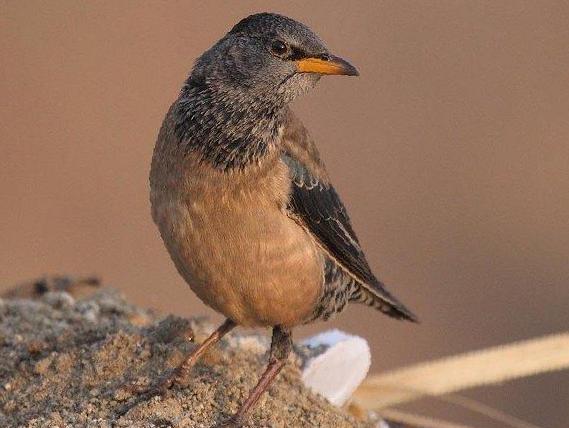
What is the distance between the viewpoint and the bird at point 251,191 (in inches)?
201

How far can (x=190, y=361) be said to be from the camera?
5266mm

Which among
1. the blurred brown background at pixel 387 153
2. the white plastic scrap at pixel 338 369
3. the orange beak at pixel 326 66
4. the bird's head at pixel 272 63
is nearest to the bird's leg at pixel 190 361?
the white plastic scrap at pixel 338 369

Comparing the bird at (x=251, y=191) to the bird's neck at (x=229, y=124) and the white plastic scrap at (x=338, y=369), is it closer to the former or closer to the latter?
the bird's neck at (x=229, y=124)

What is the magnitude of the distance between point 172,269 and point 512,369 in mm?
5396

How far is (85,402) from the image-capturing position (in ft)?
16.2

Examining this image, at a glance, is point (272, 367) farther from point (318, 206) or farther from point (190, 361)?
point (318, 206)

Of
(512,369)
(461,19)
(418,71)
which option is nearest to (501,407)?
(512,369)

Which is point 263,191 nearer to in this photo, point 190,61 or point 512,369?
point 512,369

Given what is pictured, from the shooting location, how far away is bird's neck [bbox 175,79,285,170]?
525 centimetres

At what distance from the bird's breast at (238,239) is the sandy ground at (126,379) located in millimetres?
312

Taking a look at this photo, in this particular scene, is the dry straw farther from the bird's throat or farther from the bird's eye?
the bird's eye

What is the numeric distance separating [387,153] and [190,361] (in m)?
7.29

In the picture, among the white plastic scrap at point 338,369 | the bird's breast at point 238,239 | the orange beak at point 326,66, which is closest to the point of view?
the bird's breast at point 238,239

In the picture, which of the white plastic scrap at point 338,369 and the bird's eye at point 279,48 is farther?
the white plastic scrap at point 338,369
